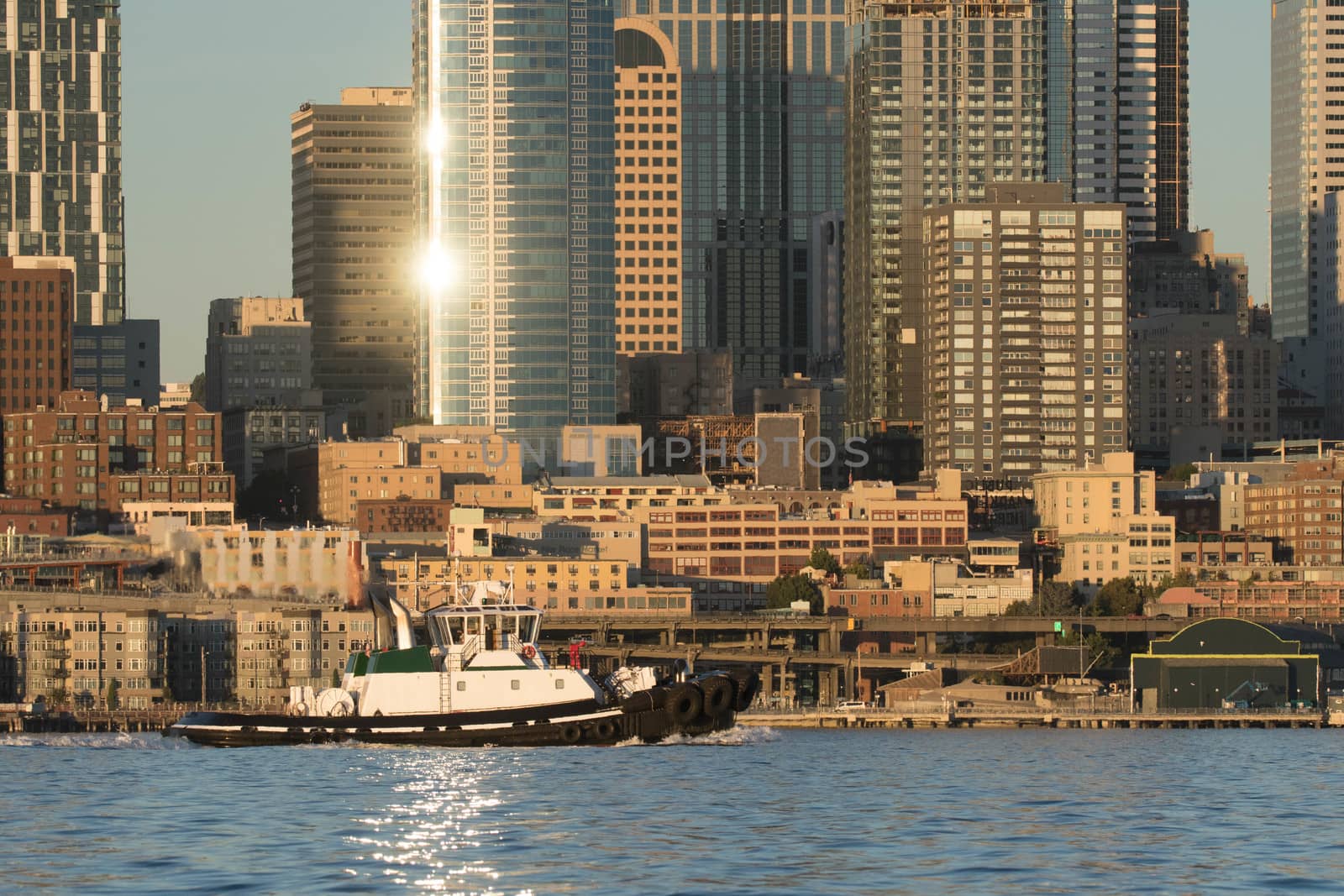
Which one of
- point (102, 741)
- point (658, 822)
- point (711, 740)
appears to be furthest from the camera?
point (102, 741)

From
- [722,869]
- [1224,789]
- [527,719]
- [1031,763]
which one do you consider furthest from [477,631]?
[722,869]

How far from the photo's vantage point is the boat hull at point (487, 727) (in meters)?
159

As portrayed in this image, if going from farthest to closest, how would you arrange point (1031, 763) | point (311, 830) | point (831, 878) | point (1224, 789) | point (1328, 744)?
point (1328, 744) < point (1031, 763) < point (1224, 789) < point (311, 830) < point (831, 878)

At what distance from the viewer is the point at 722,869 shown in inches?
4082

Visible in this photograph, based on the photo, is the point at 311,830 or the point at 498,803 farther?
the point at 498,803

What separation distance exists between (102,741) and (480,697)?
1465 inches

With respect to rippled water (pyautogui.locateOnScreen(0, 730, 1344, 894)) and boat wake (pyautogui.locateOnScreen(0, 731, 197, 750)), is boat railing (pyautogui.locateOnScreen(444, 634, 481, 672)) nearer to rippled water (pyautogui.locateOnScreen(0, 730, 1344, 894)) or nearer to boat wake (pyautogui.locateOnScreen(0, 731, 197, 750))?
rippled water (pyautogui.locateOnScreen(0, 730, 1344, 894))

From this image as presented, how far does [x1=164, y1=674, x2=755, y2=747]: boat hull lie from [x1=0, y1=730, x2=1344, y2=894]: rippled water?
1462mm

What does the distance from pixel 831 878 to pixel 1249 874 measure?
590 inches

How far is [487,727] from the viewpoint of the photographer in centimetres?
15888

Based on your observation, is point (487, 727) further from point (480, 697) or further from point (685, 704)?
point (685, 704)

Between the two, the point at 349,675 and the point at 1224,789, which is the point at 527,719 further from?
the point at 1224,789

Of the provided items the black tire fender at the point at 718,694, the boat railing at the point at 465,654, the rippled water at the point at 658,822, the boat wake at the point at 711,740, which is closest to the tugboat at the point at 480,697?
the boat railing at the point at 465,654

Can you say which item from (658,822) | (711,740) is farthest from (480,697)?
(658,822)
